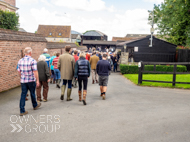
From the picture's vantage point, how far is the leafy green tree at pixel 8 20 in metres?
16.7

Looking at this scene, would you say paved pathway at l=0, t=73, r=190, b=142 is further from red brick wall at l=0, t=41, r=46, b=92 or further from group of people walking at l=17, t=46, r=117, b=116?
red brick wall at l=0, t=41, r=46, b=92

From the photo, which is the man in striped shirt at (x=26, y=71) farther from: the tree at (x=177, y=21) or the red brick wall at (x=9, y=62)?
the tree at (x=177, y=21)

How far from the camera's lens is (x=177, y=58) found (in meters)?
22.9

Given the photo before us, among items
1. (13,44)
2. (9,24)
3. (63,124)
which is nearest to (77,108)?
(63,124)

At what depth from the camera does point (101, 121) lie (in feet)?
16.7

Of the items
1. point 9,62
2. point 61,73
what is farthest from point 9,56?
point 61,73

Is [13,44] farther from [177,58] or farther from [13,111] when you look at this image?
[177,58]

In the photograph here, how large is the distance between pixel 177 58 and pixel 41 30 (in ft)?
202

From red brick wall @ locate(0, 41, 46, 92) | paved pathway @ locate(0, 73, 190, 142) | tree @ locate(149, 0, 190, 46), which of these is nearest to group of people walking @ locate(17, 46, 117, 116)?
paved pathway @ locate(0, 73, 190, 142)

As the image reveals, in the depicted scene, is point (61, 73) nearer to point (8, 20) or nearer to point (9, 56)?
point (9, 56)

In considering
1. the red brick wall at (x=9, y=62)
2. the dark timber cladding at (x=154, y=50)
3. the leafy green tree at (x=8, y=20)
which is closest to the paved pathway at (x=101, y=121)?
the red brick wall at (x=9, y=62)

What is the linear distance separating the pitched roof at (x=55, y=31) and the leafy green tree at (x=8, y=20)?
5404cm

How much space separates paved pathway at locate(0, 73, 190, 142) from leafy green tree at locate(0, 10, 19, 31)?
38.2ft

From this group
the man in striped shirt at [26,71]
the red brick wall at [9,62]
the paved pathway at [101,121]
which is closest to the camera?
the paved pathway at [101,121]
